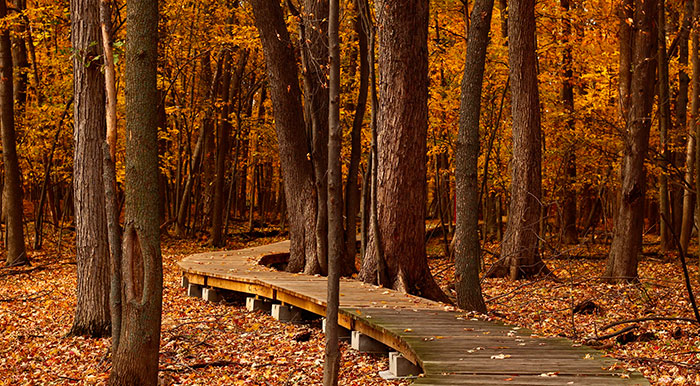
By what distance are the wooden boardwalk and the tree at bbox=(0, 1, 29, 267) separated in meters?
7.18

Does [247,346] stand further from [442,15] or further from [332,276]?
[442,15]

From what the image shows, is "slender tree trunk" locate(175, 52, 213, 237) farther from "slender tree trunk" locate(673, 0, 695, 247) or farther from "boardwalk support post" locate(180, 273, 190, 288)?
"slender tree trunk" locate(673, 0, 695, 247)

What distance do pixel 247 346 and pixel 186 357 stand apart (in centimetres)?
Answer: 94

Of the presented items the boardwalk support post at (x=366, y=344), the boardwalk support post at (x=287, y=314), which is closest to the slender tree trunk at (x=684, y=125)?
the boardwalk support post at (x=287, y=314)

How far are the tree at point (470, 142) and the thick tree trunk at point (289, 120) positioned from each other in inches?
152

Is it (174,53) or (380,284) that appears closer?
(380,284)

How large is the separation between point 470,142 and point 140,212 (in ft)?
13.5

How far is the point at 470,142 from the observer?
26.5 ft

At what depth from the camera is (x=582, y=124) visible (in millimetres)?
18031

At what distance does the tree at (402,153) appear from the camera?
9.86m

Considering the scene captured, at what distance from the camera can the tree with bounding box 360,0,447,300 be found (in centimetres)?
986

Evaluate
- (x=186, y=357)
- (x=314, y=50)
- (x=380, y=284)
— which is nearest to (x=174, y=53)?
(x=314, y=50)

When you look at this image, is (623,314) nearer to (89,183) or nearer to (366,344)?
(366,344)

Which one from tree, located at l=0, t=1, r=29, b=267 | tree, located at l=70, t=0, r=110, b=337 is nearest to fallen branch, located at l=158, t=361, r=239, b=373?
tree, located at l=70, t=0, r=110, b=337
